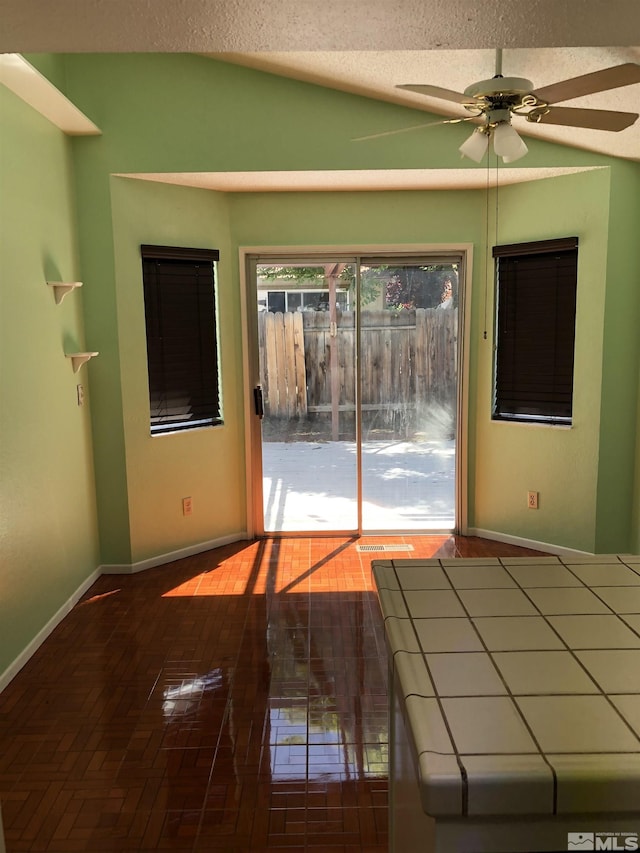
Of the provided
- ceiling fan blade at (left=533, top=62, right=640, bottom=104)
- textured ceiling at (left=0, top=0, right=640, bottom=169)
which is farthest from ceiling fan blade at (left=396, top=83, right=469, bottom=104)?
textured ceiling at (left=0, top=0, right=640, bottom=169)

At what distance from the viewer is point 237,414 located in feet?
16.5

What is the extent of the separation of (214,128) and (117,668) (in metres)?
3.09

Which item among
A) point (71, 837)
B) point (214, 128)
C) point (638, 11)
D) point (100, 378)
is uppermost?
point (214, 128)

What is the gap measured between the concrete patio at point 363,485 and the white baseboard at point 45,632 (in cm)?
146

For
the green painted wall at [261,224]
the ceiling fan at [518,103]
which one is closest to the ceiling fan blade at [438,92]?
the ceiling fan at [518,103]

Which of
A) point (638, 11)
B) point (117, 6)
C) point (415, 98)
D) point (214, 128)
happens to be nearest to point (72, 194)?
point (214, 128)

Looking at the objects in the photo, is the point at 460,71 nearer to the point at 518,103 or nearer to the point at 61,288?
the point at 518,103

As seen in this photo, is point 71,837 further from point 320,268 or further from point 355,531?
point 320,268

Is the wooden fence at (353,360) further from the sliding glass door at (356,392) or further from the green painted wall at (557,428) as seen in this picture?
the green painted wall at (557,428)

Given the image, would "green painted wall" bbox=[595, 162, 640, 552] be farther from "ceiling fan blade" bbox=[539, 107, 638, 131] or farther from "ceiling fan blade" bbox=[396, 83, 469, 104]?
"ceiling fan blade" bbox=[396, 83, 469, 104]

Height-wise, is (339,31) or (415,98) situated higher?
(415,98)

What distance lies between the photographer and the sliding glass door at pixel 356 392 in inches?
197

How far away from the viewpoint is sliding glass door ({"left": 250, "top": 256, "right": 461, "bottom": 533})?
4.99m

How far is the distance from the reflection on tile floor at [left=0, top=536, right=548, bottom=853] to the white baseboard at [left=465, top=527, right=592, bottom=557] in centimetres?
131
